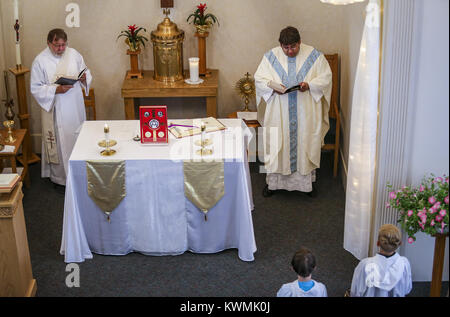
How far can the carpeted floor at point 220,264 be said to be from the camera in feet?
17.4

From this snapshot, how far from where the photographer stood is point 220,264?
5.64 meters

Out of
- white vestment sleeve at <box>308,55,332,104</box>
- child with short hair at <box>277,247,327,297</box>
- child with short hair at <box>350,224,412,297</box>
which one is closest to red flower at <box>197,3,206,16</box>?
white vestment sleeve at <box>308,55,332,104</box>

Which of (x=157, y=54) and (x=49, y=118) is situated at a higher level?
(x=157, y=54)

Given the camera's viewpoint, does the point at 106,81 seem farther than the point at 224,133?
Yes

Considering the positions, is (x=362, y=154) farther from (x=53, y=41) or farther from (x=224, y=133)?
(x=53, y=41)

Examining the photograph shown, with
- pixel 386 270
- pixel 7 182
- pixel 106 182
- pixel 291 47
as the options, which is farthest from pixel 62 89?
pixel 386 270

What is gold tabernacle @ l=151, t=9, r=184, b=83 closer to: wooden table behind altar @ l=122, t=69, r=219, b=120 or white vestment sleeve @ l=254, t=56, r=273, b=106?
wooden table behind altar @ l=122, t=69, r=219, b=120

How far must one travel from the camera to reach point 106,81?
809cm

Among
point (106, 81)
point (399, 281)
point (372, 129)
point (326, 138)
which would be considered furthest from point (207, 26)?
point (399, 281)

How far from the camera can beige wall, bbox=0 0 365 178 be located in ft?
25.3

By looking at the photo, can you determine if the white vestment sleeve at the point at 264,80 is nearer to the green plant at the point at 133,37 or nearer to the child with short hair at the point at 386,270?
the green plant at the point at 133,37

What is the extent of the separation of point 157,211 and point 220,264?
70cm

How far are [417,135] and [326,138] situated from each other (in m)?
3.35

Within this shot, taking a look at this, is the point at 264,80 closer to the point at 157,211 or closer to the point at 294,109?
the point at 294,109
